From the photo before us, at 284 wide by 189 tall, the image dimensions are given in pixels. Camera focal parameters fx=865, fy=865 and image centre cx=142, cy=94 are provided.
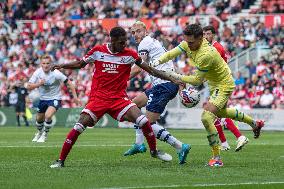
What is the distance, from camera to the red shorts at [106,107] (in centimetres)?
1453

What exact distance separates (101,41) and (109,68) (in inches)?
1084

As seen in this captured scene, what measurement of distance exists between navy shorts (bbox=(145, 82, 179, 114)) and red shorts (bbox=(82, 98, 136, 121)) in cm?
178

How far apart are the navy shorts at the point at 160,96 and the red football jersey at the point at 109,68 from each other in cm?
189

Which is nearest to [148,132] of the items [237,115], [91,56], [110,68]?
[110,68]

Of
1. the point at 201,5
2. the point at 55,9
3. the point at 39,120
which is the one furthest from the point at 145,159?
the point at 55,9

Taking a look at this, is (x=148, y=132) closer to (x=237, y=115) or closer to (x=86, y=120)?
(x=86, y=120)

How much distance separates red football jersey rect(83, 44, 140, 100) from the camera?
47.7 feet

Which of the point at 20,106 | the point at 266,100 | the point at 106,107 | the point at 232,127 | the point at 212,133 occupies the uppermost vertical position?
the point at 106,107

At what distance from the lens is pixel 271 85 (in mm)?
33500

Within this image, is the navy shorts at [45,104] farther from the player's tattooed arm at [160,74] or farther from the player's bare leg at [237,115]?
the player's tattooed arm at [160,74]

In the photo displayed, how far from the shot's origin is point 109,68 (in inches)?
573

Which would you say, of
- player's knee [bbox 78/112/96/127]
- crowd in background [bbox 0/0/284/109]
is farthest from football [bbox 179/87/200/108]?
crowd in background [bbox 0/0/284/109]

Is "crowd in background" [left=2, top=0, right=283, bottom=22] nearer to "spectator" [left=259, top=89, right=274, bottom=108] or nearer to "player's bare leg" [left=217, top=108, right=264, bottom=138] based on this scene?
"spectator" [left=259, top=89, right=274, bottom=108]

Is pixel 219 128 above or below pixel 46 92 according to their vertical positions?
above
